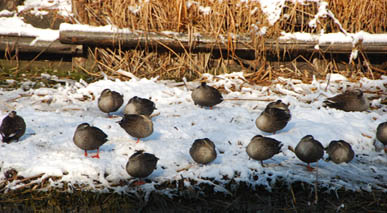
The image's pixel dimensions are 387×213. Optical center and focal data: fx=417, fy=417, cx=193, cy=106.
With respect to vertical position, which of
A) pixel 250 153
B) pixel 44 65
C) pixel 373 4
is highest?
pixel 373 4

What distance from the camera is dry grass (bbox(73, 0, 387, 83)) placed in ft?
25.7

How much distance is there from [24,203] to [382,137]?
4057 millimetres

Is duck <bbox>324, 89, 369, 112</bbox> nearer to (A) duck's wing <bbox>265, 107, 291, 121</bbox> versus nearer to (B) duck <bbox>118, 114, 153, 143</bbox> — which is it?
(A) duck's wing <bbox>265, 107, 291, 121</bbox>

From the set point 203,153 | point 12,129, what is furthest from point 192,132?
point 12,129

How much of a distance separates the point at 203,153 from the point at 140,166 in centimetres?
76

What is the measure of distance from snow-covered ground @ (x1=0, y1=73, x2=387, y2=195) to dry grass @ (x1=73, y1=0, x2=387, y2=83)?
574 millimetres

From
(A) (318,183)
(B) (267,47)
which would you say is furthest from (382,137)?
(B) (267,47)

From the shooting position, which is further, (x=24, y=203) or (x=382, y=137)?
(x=382, y=137)

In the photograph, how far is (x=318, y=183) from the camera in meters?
4.16

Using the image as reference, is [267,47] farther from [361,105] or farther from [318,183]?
[318,183]

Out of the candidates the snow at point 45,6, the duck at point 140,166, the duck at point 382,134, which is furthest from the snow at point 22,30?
the duck at point 382,134

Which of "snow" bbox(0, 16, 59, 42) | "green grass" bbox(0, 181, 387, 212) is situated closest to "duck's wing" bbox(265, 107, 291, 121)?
"green grass" bbox(0, 181, 387, 212)

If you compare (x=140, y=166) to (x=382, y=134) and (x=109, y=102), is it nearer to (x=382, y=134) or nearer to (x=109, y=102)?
(x=109, y=102)

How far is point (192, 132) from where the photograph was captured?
543 cm
